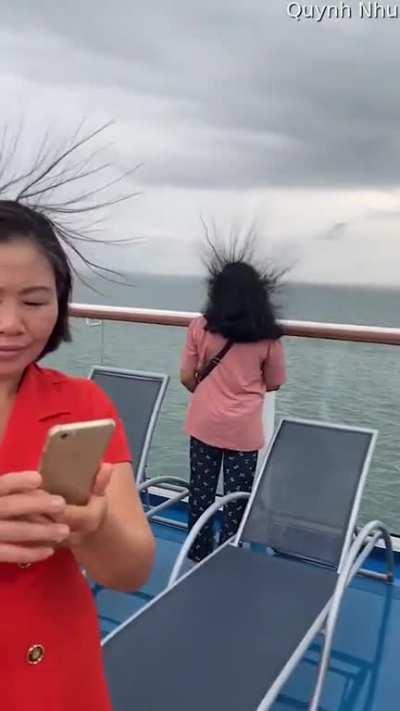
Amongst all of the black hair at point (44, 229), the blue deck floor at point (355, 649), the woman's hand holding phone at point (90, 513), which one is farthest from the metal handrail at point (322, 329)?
the woman's hand holding phone at point (90, 513)

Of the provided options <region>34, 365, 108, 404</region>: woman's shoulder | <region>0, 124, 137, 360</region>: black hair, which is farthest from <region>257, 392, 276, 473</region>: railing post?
<region>34, 365, 108, 404</region>: woman's shoulder

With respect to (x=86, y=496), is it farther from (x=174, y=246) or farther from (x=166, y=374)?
(x=174, y=246)

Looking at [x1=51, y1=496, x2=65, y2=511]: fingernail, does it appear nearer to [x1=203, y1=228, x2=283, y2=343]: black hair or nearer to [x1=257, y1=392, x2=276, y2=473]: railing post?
[x1=203, y1=228, x2=283, y2=343]: black hair

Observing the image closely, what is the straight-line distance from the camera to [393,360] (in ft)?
9.55

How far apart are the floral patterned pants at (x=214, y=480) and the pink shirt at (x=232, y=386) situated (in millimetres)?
69

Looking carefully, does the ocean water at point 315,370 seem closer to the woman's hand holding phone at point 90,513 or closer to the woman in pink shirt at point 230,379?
the woman in pink shirt at point 230,379

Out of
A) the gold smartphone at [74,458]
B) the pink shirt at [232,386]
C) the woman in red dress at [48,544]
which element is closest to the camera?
the gold smartphone at [74,458]

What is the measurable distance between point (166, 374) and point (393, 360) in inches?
39.3

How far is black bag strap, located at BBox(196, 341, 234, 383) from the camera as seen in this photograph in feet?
8.34

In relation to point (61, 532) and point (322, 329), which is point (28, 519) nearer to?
point (61, 532)

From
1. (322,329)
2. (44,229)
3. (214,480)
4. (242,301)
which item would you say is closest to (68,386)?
(44,229)

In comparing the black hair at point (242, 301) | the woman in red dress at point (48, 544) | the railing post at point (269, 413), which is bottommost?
the railing post at point (269, 413)

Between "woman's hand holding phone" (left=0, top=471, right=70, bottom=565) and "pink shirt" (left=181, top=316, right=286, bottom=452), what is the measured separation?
76.9 inches

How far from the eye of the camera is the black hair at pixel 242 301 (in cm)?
244
